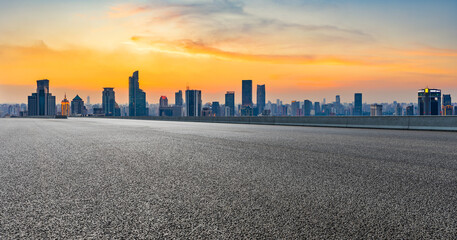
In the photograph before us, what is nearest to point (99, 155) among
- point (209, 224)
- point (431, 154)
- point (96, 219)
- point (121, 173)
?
point (121, 173)

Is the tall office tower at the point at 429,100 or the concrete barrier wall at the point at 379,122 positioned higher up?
the tall office tower at the point at 429,100

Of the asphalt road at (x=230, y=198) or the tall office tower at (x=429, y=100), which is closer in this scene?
the asphalt road at (x=230, y=198)

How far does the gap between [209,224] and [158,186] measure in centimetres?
217

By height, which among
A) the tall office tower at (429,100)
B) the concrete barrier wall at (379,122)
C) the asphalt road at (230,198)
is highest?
the tall office tower at (429,100)

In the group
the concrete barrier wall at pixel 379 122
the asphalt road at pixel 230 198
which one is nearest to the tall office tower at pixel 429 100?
the concrete barrier wall at pixel 379 122

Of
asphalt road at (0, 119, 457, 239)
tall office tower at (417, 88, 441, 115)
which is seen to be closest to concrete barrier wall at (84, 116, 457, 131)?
asphalt road at (0, 119, 457, 239)

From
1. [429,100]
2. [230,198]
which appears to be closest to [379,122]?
[230,198]

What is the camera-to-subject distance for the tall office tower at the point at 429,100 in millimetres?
140625

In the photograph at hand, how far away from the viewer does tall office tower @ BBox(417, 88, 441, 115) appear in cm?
14062

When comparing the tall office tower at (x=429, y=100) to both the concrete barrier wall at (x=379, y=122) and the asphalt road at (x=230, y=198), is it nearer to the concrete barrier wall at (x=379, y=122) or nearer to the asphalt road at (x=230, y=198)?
the concrete barrier wall at (x=379, y=122)

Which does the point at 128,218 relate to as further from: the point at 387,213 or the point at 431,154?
the point at 431,154

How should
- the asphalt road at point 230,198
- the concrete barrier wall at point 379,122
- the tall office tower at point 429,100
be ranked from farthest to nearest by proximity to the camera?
1. the tall office tower at point 429,100
2. the concrete barrier wall at point 379,122
3. the asphalt road at point 230,198

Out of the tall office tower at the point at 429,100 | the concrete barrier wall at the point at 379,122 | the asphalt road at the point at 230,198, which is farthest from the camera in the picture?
the tall office tower at the point at 429,100

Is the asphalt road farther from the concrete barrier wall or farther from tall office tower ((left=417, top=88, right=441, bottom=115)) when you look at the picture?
tall office tower ((left=417, top=88, right=441, bottom=115))
